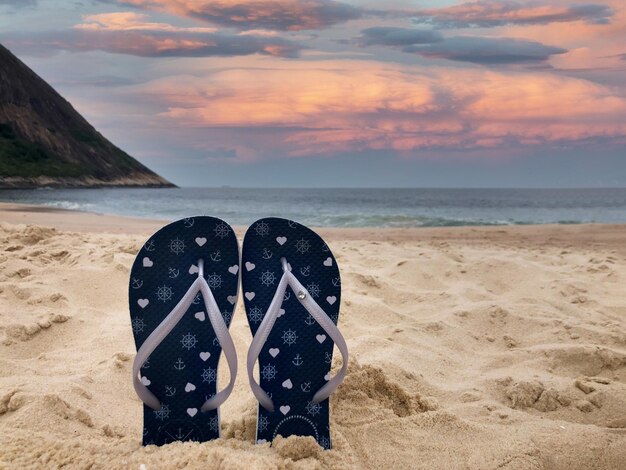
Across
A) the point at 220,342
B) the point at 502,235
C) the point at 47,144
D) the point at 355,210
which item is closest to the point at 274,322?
the point at 220,342

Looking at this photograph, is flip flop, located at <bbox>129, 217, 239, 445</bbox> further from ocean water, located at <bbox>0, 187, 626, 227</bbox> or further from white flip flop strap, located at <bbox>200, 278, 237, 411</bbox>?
ocean water, located at <bbox>0, 187, 626, 227</bbox>

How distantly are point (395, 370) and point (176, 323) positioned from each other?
2.86ft

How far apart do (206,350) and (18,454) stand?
21.3 inches

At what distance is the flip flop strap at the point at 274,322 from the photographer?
151 cm

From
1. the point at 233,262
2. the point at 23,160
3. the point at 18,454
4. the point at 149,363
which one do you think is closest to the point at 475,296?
the point at 233,262

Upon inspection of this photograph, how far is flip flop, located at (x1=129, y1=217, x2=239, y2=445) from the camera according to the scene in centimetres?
156

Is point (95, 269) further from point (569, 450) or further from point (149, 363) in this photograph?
point (569, 450)

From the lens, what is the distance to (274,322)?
1.64 m

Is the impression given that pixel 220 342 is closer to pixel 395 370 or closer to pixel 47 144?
pixel 395 370

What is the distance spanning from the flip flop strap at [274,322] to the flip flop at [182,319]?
12 cm

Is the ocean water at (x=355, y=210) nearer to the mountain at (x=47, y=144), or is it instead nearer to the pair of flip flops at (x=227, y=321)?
the pair of flip flops at (x=227, y=321)

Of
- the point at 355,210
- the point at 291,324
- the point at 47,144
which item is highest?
the point at 47,144

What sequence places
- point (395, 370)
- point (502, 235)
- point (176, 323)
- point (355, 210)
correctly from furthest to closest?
point (355, 210)
point (502, 235)
point (395, 370)
point (176, 323)

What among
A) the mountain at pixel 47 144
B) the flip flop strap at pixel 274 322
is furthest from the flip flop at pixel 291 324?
the mountain at pixel 47 144
